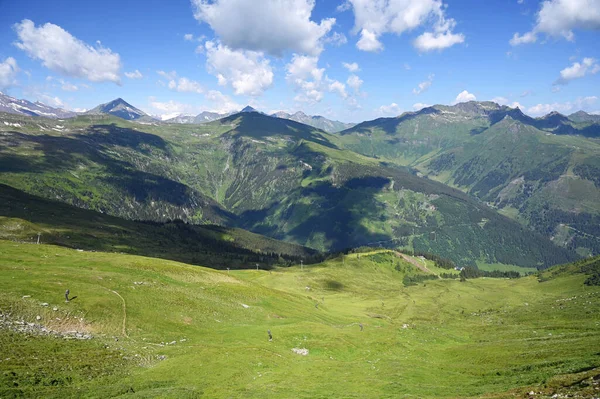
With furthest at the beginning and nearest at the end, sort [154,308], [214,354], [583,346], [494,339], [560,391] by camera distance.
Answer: [494,339], [154,308], [583,346], [214,354], [560,391]

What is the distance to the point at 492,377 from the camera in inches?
1719

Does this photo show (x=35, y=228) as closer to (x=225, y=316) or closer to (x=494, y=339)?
(x=225, y=316)

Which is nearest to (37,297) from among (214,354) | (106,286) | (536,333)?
(106,286)

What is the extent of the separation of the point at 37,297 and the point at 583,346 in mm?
78427

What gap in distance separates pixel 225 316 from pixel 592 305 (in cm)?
11988

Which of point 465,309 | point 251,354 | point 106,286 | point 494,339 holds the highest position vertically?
point 106,286

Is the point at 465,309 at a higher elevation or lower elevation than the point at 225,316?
lower

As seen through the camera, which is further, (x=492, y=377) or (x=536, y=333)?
(x=536, y=333)

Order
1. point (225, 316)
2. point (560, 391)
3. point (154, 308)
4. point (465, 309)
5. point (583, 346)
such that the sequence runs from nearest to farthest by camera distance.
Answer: point (560, 391)
point (583, 346)
point (154, 308)
point (225, 316)
point (465, 309)

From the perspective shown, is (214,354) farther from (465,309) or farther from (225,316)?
(465,309)

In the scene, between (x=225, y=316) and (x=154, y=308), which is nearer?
(x=154, y=308)

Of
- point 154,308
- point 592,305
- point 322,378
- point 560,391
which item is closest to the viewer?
point 560,391

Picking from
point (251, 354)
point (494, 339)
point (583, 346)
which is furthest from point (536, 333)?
point (251, 354)

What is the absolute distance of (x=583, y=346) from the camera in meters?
52.8
